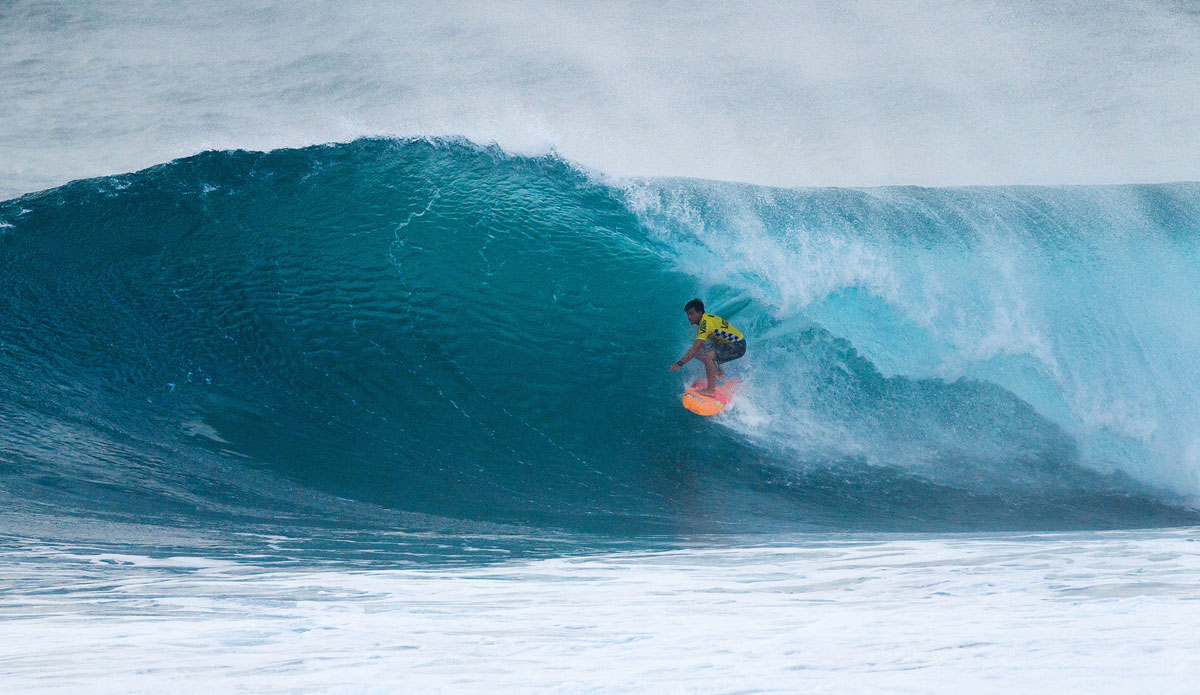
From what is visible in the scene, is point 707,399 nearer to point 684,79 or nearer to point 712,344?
point 712,344

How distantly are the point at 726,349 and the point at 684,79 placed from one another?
18.2 ft

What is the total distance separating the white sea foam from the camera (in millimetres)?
9250

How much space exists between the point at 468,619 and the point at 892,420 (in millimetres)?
4098

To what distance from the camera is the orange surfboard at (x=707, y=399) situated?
5711mm

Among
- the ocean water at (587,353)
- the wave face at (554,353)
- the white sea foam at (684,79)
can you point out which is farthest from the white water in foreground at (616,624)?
the white sea foam at (684,79)

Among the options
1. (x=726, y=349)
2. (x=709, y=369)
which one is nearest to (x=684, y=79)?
(x=726, y=349)

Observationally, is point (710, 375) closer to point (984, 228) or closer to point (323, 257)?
point (323, 257)

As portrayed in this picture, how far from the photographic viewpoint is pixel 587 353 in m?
6.11

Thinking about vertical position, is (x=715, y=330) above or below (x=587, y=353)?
above

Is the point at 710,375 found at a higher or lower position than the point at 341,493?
higher

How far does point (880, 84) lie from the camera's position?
1013cm

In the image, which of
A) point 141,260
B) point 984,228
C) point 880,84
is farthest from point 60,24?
point 984,228

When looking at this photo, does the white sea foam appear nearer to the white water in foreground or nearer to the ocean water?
the ocean water

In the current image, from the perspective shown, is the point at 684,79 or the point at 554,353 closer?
the point at 554,353
